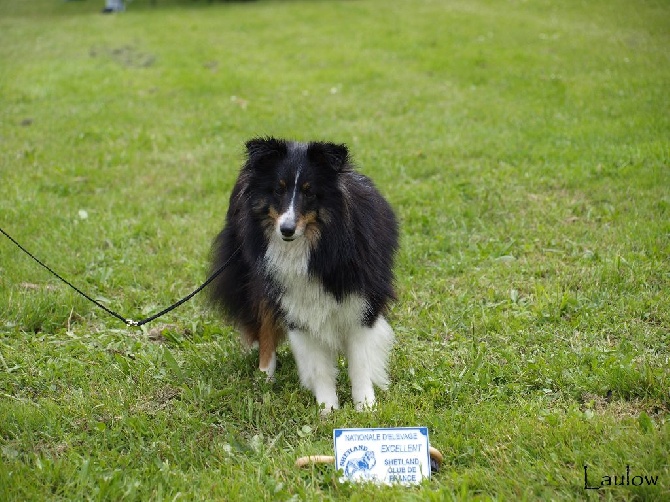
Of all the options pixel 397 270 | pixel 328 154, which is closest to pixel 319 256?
pixel 328 154

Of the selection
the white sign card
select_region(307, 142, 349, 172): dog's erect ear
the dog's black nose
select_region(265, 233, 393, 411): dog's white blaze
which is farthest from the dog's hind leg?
select_region(307, 142, 349, 172): dog's erect ear

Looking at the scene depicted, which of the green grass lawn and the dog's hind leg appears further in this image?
the dog's hind leg

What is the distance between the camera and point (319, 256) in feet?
11.9

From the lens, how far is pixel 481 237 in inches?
243

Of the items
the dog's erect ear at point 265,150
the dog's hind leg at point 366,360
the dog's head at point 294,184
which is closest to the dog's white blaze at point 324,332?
the dog's hind leg at point 366,360

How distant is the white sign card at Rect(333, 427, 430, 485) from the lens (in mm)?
3184

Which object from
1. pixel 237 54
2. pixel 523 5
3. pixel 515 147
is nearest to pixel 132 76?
pixel 237 54

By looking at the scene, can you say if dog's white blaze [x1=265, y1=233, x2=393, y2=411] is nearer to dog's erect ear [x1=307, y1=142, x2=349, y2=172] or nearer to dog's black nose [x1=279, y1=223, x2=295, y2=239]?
dog's black nose [x1=279, y1=223, x2=295, y2=239]

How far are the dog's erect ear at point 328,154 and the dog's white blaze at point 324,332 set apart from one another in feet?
1.39

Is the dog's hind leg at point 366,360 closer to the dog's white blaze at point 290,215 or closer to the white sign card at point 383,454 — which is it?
the white sign card at point 383,454

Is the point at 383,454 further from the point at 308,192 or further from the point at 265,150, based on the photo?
the point at 265,150

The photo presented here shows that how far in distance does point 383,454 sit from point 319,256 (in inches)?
40.7

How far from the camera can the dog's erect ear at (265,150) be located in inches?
142

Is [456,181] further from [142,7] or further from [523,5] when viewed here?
[142,7]
